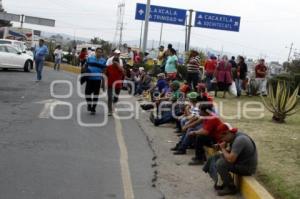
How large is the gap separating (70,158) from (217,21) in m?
32.2

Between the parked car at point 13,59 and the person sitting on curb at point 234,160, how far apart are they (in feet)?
76.9

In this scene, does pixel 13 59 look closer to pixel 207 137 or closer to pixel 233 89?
pixel 233 89

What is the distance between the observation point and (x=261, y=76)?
22031 mm

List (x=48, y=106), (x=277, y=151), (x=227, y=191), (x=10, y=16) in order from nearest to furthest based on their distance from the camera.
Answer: (x=227, y=191) → (x=277, y=151) → (x=48, y=106) → (x=10, y=16)

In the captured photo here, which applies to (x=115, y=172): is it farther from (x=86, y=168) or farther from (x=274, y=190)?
(x=274, y=190)

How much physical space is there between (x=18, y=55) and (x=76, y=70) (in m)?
6.57

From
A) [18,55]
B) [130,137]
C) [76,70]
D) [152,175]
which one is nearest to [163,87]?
[130,137]

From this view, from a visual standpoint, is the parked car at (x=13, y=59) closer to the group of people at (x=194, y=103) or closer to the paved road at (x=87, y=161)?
the group of people at (x=194, y=103)

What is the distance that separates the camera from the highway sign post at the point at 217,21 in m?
39.5

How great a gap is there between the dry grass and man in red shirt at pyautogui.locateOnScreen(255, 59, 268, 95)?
5.77m

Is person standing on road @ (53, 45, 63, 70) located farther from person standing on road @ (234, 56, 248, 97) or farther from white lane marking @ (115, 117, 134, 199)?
white lane marking @ (115, 117, 134, 199)

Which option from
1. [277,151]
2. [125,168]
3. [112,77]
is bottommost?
[125,168]

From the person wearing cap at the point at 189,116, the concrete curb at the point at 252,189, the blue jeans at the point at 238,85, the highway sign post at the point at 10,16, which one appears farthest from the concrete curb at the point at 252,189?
the highway sign post at the point at 10,16

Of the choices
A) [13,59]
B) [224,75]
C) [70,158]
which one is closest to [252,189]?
[70,158]
